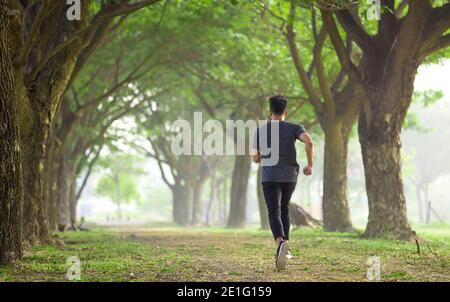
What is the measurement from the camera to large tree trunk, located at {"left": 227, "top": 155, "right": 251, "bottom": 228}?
1067 inches

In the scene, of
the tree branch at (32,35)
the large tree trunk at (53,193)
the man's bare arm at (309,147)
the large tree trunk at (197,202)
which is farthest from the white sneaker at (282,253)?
the large tree trunk at (197,202)

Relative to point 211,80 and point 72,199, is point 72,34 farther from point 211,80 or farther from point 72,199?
point 72,199

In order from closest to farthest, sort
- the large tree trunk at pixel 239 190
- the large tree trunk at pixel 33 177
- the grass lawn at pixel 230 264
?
1. the grass lawn at pixel 230 264
2. the large tree trunk at pixel 33 177
3. the large tree trunk at pixel 239 190

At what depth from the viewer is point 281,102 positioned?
7891mm

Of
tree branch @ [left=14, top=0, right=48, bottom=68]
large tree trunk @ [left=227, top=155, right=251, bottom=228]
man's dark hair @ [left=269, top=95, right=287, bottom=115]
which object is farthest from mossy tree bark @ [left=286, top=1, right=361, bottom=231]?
man's dark hair @ [left=269, top=95, right=287, bottom=115]

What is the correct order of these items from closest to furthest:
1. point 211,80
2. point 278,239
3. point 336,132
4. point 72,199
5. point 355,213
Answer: point 278,239, point 336,132, point 211,80, point 72,199, point 355,213

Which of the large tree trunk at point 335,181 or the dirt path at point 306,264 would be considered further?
the large tree trunk at point 335,181

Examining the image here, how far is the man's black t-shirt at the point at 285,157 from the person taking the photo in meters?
7.68

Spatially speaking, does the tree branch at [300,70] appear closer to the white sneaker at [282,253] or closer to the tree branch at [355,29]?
the tree branch at [355,29]

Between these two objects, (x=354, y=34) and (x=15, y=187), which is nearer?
(x=15, y=187)

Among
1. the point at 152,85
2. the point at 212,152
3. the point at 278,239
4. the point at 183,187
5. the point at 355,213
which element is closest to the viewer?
the point at 278,239

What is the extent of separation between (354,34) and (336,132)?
4473 mm

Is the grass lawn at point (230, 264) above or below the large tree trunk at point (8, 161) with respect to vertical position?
below

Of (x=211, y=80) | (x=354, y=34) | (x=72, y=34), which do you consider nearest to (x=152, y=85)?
(x=211, y=80)
